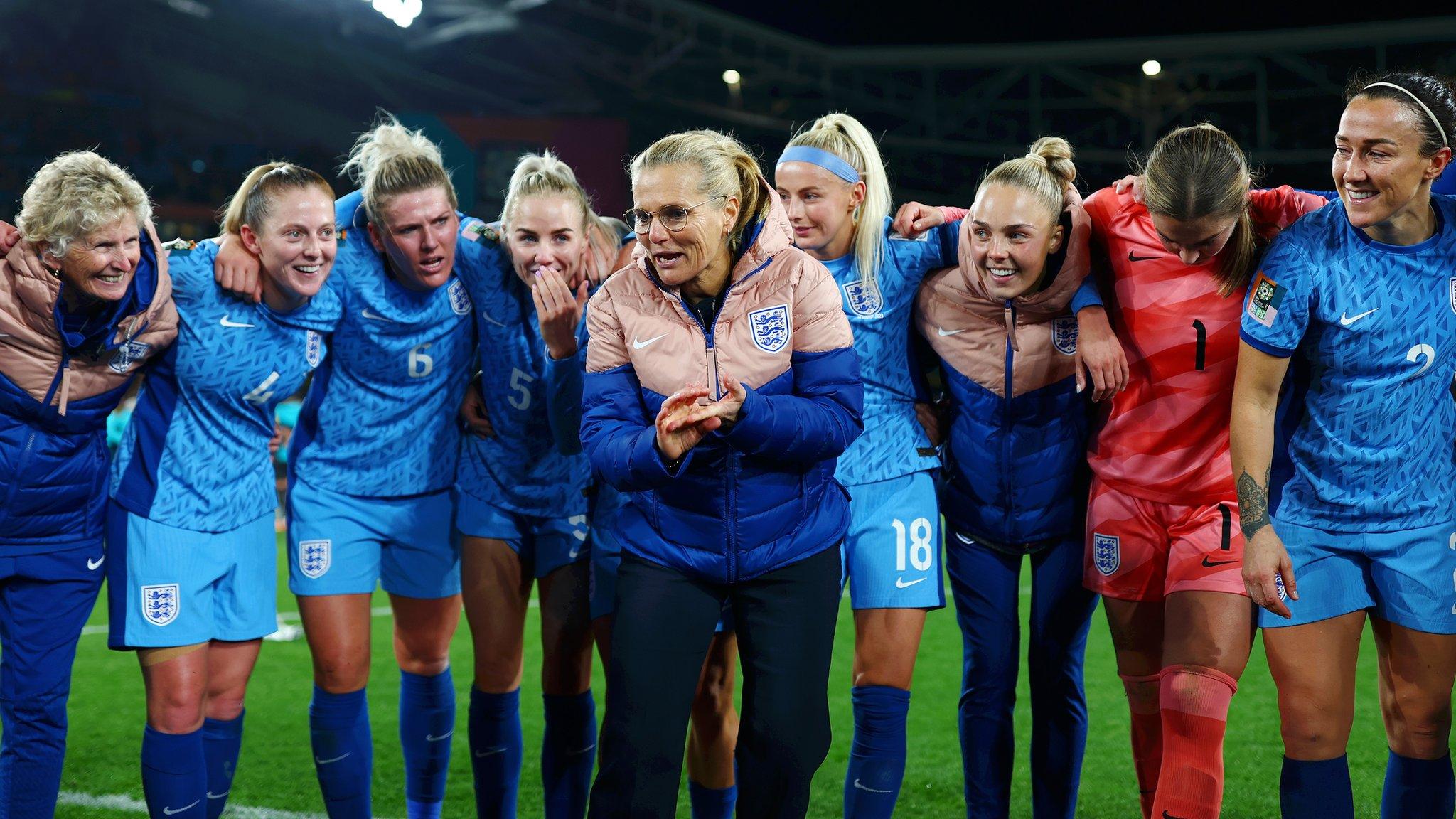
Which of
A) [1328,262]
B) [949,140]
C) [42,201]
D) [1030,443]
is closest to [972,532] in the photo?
[1030,443]

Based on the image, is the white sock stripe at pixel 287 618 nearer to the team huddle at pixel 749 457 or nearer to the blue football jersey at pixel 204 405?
the team huddle at pixel 749 457

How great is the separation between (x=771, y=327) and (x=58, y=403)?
1.99 meters

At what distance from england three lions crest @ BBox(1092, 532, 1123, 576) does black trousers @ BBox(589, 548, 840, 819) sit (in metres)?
0.97

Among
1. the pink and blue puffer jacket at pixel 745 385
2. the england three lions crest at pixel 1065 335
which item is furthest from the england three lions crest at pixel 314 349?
the england three lions crest at pixel 1065 335

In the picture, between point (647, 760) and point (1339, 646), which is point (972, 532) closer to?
point (1339, 646)

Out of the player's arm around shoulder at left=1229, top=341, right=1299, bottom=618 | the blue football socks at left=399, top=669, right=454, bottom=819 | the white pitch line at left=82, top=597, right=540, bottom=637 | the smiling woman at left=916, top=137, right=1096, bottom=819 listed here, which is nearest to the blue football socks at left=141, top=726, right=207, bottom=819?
the blue football socks at left=399, top=669, right=454, bottom=819

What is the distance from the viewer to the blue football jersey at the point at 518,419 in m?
3.73

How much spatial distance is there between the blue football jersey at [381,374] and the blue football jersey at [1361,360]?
85.7 inches

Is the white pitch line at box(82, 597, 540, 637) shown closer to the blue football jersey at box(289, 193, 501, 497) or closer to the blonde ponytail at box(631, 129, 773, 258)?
the blue football jersey at box(289, 193, 501, 497)

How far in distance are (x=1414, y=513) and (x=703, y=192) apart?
1911 mm

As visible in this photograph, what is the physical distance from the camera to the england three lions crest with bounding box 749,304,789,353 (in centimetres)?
281

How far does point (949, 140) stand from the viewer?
19766mm

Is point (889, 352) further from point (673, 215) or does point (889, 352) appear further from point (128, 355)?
point (128, 355)

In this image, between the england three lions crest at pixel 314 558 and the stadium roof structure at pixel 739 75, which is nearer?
the england three lions crest at pixel 314 558
